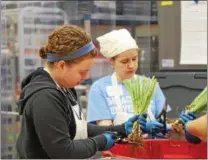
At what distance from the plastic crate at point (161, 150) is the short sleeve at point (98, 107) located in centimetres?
30

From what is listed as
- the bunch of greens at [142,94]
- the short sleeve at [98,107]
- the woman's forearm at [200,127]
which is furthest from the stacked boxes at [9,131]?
the woman's forearm at [200,127]

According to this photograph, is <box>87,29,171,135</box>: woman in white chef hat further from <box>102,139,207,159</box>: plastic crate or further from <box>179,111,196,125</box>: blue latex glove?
<box>179,111,196,125</box>: blue latex glove

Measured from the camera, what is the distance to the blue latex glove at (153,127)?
198 centimetres

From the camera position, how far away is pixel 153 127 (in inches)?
78.5

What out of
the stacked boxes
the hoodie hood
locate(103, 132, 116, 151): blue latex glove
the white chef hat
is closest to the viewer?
the hoodie hood

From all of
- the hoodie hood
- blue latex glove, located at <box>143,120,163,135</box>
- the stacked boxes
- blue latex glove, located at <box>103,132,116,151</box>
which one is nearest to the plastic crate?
blue latex glove, located at <box>143,120,163,135</box>

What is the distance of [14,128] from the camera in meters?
3.51

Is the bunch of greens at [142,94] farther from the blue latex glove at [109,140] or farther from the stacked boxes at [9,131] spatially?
the stacked boxes at [9,131]

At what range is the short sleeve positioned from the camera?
2264 mm

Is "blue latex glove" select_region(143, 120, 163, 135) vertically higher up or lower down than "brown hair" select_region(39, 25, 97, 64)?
lower down

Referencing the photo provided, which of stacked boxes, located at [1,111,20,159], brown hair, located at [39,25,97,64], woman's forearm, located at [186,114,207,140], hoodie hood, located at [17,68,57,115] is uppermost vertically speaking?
brown hair, located at [39,25,97,64]

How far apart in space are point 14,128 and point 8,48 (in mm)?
619

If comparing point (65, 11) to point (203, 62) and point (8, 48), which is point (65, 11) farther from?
point (203, 62)

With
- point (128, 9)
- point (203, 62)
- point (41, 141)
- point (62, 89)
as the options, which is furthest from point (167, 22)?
point (41, 141)
